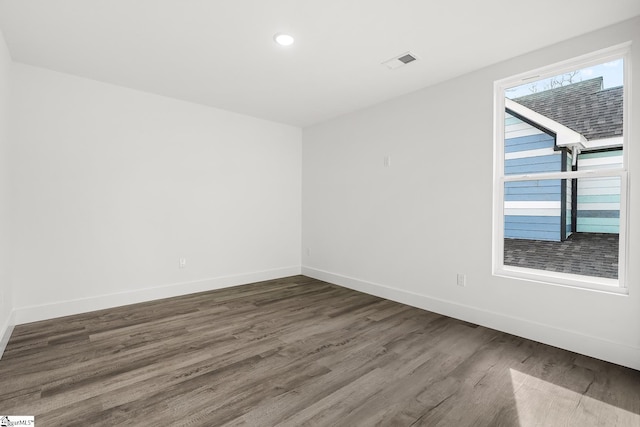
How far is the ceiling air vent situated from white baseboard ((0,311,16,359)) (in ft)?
13.5

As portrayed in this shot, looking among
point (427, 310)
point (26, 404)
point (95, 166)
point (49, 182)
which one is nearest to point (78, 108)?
point (95, 166)

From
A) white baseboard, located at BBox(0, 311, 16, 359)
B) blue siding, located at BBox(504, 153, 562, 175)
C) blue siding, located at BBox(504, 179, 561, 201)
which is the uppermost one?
blue siding, located at BBox(504, 153, 562, 175)

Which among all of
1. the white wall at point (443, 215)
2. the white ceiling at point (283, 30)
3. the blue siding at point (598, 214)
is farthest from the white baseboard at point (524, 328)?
the white ceiling at point (283, 30)

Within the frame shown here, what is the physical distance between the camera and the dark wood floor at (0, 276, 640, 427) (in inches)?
68.6

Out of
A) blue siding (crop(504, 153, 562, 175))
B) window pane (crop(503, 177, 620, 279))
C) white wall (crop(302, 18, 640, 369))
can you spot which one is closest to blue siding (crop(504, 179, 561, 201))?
window pane (crop(503, 177, 620, 279))

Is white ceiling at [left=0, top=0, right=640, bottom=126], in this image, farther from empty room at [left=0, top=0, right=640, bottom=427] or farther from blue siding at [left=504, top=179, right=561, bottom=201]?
blue siding at [left=504, top=179, right=561, bottom=201]

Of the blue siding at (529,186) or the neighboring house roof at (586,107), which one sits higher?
the neighboring house roof at (586,107)

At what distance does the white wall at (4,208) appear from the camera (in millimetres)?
2615

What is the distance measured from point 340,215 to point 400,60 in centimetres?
234

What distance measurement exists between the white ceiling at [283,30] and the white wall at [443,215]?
34 cm

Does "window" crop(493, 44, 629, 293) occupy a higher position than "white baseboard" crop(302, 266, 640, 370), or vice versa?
"window" crop(493, 44, 629, 293)

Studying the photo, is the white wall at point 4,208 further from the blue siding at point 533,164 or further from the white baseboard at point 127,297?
the blue siding at point 533,164

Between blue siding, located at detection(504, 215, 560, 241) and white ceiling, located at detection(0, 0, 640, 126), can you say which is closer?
white ceiling, located at detection(0, 0, 640, 126)

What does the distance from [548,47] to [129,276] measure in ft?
16.1
